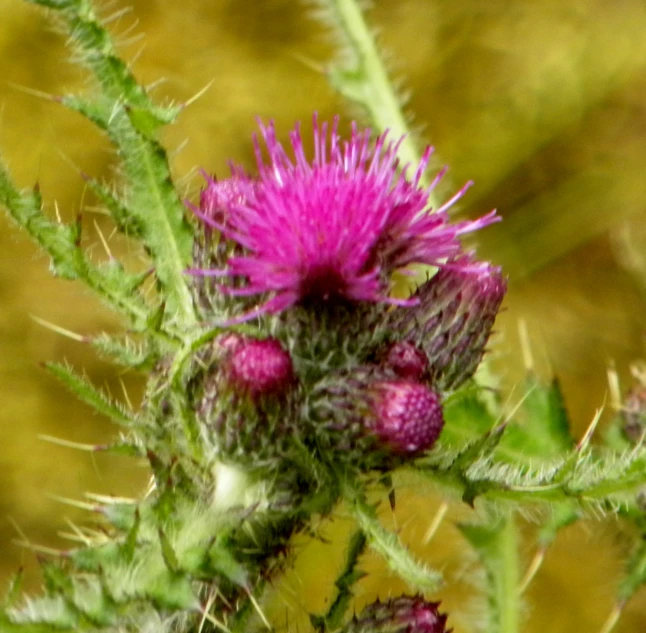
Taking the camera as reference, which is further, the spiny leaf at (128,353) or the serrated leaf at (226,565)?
the spiny leaf at (128,353)

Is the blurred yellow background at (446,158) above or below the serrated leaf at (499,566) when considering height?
above

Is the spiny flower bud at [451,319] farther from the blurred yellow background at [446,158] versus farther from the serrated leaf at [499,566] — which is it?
the blurred yellow background at [446,158]

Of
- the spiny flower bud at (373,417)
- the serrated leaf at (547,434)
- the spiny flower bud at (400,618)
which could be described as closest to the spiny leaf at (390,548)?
the spiny flower bud at (373,417)

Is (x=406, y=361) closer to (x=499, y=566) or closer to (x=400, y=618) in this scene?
(x=400, y=618)

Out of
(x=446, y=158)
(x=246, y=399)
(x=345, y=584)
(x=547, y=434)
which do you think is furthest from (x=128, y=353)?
(x=446, y=158)

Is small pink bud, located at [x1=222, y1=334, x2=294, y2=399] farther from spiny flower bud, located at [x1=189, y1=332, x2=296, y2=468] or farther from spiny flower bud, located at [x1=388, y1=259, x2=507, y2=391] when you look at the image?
spiny flower bud, located at [x1=388, y1=259, x2=507, y2=391]

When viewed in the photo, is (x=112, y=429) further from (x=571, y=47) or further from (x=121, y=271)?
(x=571, y=47)

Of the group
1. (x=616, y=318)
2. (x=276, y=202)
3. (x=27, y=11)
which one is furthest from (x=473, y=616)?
(x=27, y=11)
